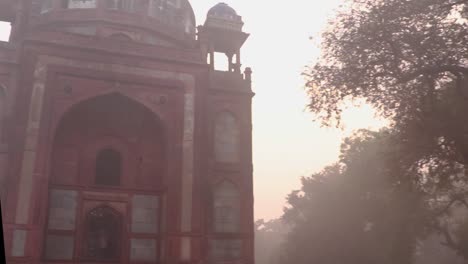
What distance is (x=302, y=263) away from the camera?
105 feet

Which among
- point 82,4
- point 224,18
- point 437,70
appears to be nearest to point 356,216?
point 224,18

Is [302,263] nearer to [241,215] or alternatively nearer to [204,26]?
[241,215]

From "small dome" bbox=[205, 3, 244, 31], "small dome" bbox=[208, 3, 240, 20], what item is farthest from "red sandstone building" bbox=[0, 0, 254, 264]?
"small dome" bbox=[208, 3, 240, 20]

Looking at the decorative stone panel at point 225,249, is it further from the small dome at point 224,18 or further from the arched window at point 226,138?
the small dome at point 224,18

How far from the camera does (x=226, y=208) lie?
16344 mm

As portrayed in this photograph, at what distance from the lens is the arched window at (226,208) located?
16094mm

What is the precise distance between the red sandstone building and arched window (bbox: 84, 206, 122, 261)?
0.03m

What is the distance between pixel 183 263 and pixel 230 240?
2.10 m

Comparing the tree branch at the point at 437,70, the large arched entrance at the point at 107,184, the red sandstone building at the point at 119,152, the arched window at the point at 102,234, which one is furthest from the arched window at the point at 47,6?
the tree branch at the point at 437,70

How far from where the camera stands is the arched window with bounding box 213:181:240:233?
16094 mm

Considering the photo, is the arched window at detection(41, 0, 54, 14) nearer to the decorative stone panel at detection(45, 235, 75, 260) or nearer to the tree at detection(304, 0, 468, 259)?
the decorative stone panel at detection(45, 235, 75, 260)

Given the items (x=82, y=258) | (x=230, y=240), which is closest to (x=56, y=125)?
(x=82, y=258)

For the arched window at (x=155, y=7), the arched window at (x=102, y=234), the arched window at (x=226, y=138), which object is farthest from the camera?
the arched window at (x=155, y=7)

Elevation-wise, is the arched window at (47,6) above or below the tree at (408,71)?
above
